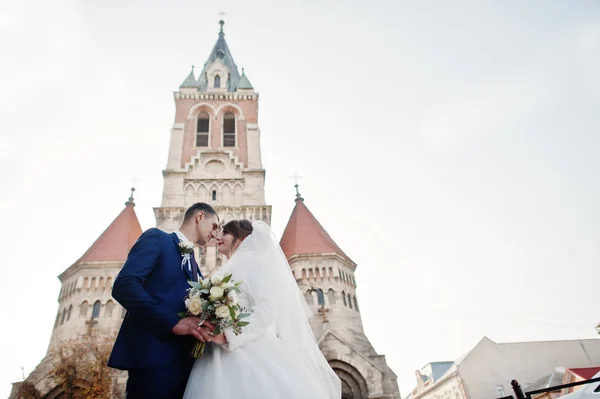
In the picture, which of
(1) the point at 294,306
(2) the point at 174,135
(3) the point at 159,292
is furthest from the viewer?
(2) the point at 174,135

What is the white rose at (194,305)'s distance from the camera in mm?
2859

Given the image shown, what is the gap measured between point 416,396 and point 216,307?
180 feet

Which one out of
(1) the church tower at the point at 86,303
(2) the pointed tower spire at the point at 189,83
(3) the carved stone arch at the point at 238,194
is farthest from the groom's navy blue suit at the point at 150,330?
(2) the pointed tower spire at the point at 189,83

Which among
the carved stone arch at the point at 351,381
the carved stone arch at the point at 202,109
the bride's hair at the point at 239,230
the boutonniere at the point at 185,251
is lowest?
the boutonniere at the point at 185,251

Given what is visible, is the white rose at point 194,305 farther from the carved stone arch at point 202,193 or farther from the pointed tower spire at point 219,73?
the pointed tower spire at point 219,73

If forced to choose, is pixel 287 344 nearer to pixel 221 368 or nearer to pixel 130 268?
pixel 221 368

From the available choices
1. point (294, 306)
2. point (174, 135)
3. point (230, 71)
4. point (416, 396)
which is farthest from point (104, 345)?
point (416, 396)

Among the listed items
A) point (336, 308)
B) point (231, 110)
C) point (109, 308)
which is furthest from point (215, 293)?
point (231, 110)

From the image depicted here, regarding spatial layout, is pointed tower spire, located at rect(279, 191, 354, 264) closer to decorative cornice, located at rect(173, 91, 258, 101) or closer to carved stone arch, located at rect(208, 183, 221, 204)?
carved stone arch, located at rect(208, 183, 221, 204)

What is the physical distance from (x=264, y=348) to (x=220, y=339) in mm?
401

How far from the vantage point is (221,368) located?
2.86m

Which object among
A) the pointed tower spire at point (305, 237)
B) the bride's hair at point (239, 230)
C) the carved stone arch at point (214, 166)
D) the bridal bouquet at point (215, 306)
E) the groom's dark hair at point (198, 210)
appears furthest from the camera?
the carved stone arch at point (214, 166)

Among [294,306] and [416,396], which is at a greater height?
[416,396]

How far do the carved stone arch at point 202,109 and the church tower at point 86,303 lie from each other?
32.1 feet
